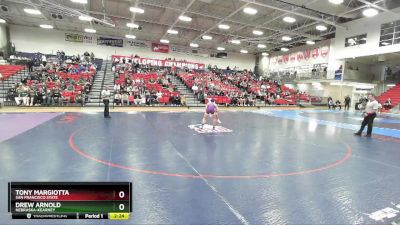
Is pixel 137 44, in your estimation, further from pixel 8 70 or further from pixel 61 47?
pixel 8 70

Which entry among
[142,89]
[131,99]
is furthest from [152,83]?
[131,99]

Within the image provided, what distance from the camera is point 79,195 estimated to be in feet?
5.64

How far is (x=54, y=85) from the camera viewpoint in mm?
17656

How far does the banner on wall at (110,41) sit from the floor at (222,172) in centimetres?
2400

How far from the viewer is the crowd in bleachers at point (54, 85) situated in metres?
15.6

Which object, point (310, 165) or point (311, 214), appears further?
point (310, 165)

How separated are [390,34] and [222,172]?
23.0 meters

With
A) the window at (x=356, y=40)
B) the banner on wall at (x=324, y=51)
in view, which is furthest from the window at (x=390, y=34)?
the banner on wall at (x=324, y=51)

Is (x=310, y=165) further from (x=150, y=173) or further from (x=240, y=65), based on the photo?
(x=240, y=65)

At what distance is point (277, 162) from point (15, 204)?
16.3 ft

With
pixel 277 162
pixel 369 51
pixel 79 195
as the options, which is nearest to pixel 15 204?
pixel 79 195
